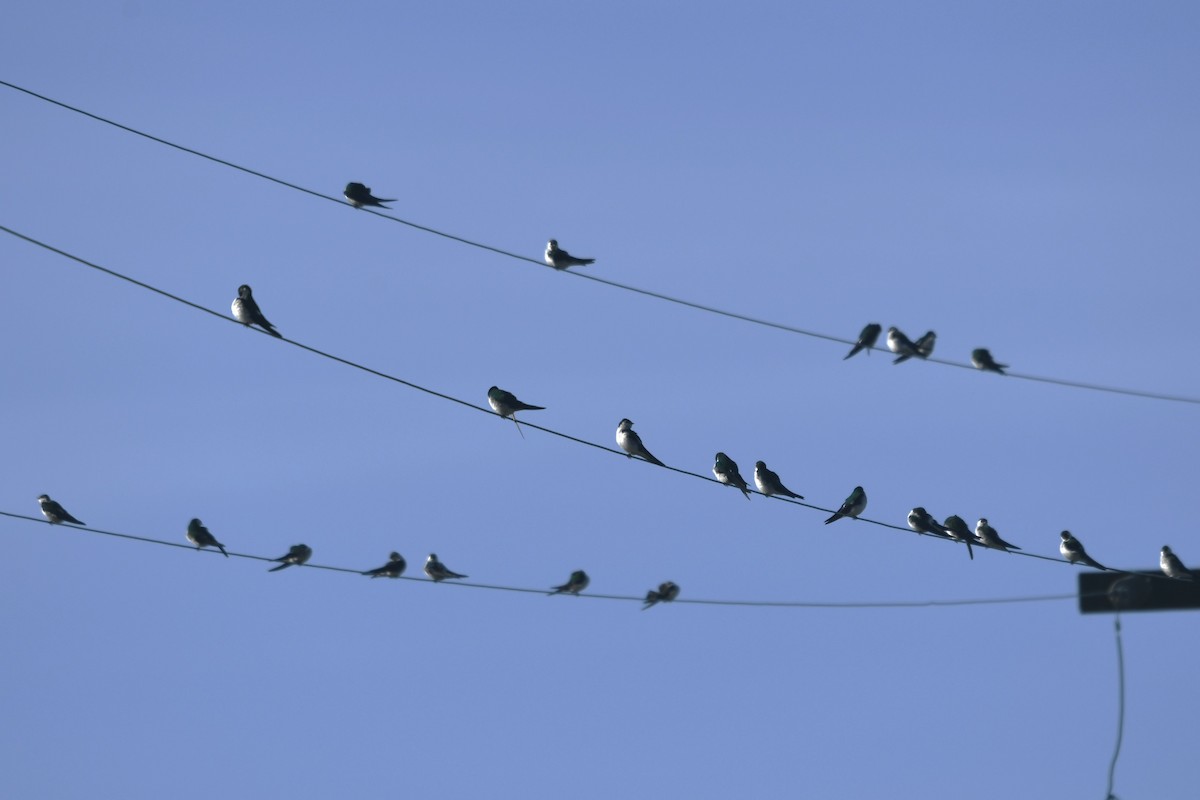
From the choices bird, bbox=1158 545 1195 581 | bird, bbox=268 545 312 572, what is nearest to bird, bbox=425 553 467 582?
bird, bbox=268 545 312 572

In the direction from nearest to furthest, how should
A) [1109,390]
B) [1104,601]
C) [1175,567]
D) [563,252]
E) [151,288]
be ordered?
1. [1104,601]
2. [151,288]
3. [1109,390]
4. [563,252]
5. [1175,567]

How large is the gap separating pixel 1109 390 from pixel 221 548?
10.8 meters

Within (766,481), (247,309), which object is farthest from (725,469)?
(247,309)

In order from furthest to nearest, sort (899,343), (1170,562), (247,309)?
(1170,562), (899,343), (247,309)

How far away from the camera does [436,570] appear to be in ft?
84.0

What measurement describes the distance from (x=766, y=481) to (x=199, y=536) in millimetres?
6547

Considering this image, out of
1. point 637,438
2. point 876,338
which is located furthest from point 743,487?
point 876,338

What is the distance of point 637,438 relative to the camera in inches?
909

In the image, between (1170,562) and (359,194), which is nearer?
(359,194)

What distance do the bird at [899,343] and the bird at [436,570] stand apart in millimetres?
5681

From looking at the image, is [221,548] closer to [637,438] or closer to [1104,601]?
[637,438]

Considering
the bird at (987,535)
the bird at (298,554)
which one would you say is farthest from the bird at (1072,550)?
the bird at (298,554)

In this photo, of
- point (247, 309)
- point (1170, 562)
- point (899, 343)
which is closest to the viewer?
point (247, 309)

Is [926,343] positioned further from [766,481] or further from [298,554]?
[298,554]
